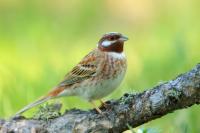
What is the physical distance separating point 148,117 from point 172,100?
0.24 metres

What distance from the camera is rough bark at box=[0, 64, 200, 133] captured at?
664 cm

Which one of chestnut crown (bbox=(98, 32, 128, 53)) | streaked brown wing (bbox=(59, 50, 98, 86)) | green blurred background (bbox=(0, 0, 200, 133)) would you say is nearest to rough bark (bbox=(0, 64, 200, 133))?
green blurred background (bbox=(0, 0, 200, 133))

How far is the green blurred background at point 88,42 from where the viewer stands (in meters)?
9.28

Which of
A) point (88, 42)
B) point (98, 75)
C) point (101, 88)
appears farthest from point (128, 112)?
point (88, 42)

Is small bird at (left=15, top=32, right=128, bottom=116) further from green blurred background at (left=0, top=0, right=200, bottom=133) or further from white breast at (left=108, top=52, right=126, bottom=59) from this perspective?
green blurred background at (left=0, top=0, right=200, bottom=133)

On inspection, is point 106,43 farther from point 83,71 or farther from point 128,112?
point 128,112

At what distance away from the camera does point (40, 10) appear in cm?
1487

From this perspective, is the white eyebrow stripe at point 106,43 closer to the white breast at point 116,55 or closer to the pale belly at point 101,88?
the white breast at point 116,55

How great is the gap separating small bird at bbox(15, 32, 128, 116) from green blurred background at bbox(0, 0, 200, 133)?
1.89 ft

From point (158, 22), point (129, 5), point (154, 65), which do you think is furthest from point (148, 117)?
point (129, 5)

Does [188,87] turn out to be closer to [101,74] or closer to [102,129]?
[102,129]

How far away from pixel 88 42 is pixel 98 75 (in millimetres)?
5237

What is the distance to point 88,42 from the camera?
43.4ft

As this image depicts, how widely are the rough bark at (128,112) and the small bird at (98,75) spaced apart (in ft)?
1.80
